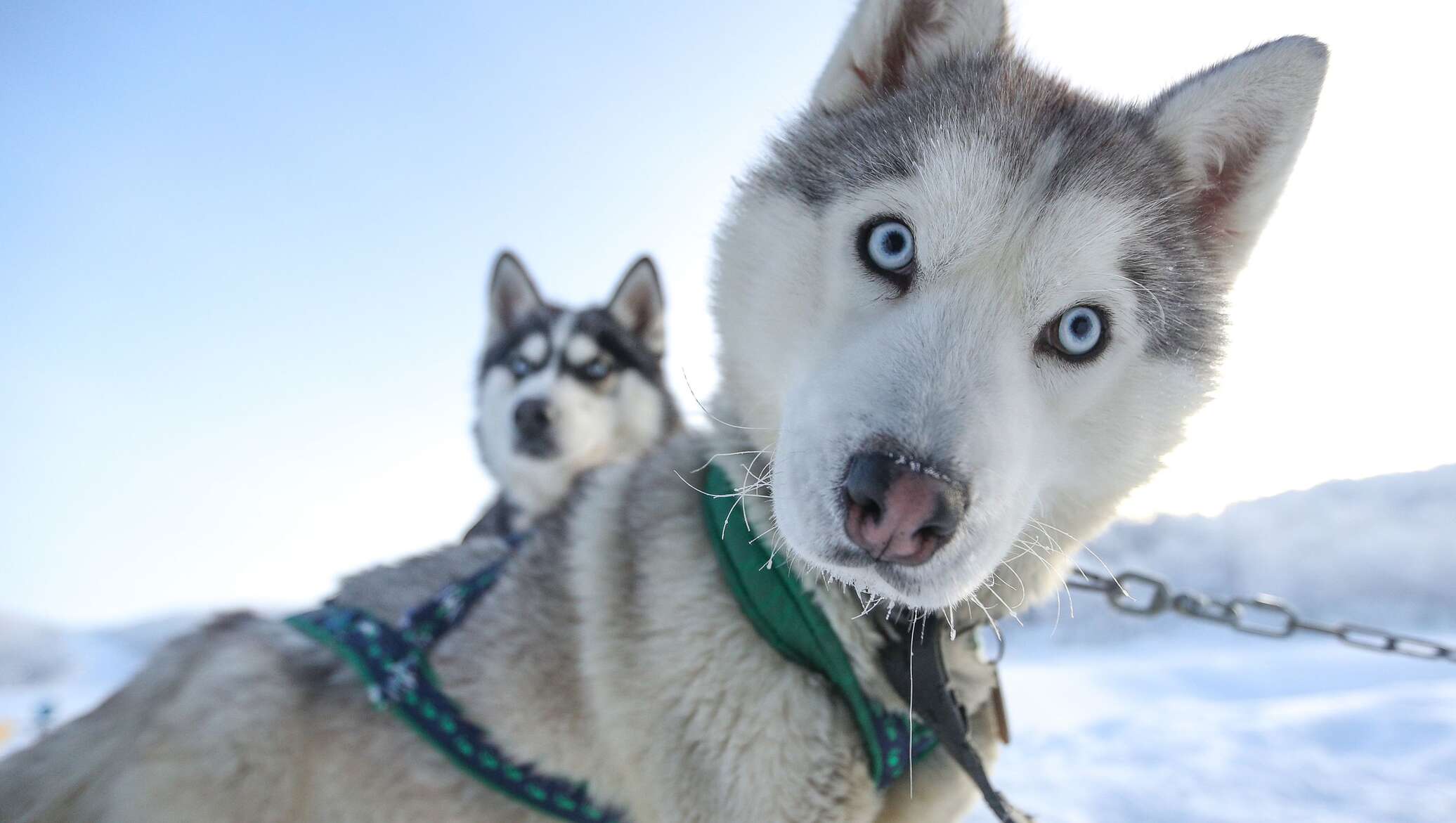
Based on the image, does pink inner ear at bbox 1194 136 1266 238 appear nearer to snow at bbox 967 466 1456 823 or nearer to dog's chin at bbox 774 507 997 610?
snow at bbox 967 466 1456 823

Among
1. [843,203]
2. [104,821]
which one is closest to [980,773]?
[843,203]

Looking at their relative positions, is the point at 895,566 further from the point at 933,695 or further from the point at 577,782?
the point at 577,782

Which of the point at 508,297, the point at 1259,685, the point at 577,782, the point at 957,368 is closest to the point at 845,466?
the point at 957,368

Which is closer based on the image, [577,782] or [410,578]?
[577,782]

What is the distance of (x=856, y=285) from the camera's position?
1.39 metres

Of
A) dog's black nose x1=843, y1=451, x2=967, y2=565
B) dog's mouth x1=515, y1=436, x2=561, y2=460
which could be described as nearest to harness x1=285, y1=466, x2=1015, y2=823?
dog's black nose x1=843, y1=451, x2=967, y2=565

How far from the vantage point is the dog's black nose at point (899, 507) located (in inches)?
41.8

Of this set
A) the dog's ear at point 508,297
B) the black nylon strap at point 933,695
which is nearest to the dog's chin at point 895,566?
the black nylon strap at point 933,695

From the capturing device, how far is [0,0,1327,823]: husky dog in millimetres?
1207

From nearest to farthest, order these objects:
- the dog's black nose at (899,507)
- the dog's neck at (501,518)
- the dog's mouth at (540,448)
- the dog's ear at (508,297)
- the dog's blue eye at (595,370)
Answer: the dog's black nose at (899,507) < the dog's neck at (501,518) < the dog's mouth at (540,448) < the dog's blue eye at (595,370) < the dog's ear at (508,297)

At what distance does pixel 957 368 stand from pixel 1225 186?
1.04 meters

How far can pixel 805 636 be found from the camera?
1.38 metres

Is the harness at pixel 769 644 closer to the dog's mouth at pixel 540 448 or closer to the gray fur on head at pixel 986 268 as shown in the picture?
the gray fur on head at pixel 986 268

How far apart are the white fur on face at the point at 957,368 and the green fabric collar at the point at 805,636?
0.21 metres
